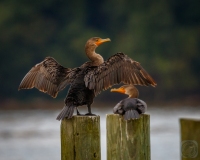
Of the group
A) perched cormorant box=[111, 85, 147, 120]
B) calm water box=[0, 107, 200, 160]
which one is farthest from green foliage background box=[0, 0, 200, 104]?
perched cormorant box=[111, 85, 147, 120]

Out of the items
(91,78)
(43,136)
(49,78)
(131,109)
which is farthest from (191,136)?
(43,136)

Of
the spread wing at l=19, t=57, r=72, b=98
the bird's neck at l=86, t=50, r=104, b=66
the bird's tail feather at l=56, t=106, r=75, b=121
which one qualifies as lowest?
the bird's tail feather at l=56, t=106, r=75, b=121

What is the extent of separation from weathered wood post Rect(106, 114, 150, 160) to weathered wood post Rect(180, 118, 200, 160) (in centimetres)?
86

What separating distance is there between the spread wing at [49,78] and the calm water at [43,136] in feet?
23.0

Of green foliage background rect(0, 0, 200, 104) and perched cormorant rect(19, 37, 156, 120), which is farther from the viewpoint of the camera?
green foliage background rect(0, 0, 200, 104)

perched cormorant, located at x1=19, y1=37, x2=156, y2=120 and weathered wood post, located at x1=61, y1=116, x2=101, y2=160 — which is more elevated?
perched cormorant, located at x1=19, y1=37, x2=156, y2=120

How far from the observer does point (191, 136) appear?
4.34m

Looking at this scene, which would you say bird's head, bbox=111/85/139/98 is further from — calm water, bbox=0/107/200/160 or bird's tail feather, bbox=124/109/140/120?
calm water, bbox=0/107/200/160

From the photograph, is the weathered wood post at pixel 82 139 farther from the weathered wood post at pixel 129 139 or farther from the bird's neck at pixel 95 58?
the bird's neck at pixel 95 58

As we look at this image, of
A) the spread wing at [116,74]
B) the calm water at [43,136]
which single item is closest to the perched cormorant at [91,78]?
the spread wing at [116,74]

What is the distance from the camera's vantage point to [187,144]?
4.50 metres

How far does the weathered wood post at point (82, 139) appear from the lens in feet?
17.7

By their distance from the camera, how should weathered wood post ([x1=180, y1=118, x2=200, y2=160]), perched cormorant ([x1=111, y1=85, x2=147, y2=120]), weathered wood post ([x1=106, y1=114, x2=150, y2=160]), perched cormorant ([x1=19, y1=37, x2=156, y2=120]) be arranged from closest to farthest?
weathered wood post ([x1=180, y1=118, x2=200, y2=160]) → weathered wood post ([x1=106, y1=114, x2=150, y2=160]) → perched cormorant ([x1=111, y1=85, x2=147, y2=120]) → perched cormorant ([x1=19, y1=37, x2=156, y2=120])

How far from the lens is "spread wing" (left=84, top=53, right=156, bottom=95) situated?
6.60m
